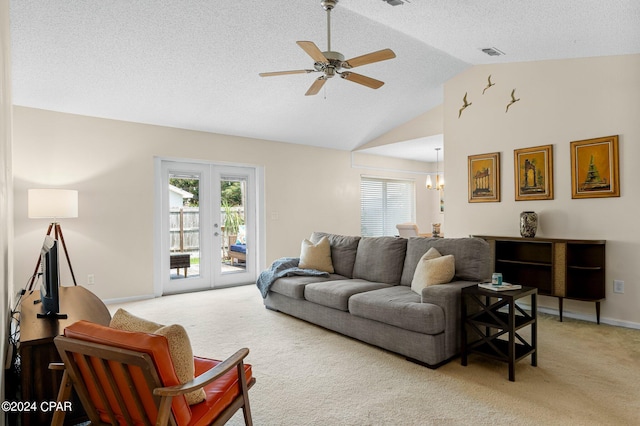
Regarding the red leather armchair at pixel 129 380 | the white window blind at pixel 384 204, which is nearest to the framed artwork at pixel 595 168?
the red leather armchair at pixel 129 380

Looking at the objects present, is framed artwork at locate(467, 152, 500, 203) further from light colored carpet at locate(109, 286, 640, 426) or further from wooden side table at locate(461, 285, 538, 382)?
wooden side table at locate(461, 285, 538, 382)

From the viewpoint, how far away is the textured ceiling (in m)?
3.30

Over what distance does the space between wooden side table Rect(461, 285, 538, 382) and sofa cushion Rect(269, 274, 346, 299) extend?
164cm

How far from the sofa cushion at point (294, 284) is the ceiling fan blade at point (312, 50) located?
221 cm

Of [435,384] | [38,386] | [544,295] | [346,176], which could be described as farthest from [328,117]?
[38,386]

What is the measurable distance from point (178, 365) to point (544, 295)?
13.5ft

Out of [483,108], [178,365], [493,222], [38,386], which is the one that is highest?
[483,108]

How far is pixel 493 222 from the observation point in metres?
4.98

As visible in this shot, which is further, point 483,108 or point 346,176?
Answer: point 346,176

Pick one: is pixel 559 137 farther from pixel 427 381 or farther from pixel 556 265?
pixel 427 381

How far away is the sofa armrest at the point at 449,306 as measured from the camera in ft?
9.68

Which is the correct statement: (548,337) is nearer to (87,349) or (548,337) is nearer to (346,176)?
(87,349)

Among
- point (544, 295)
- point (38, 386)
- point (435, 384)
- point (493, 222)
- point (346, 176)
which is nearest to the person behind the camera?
point (38, 386)

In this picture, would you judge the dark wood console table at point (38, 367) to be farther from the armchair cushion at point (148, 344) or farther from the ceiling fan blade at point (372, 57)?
the ceiling fan blade at point (372, 57)
